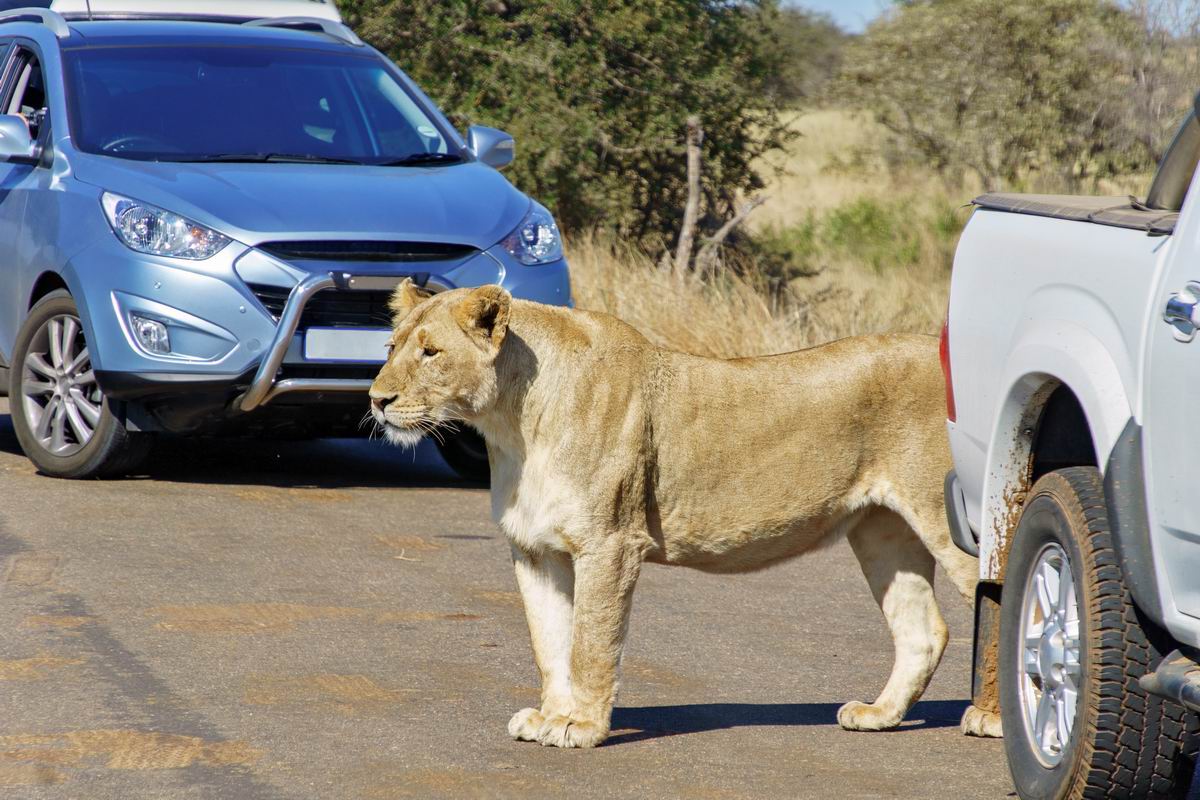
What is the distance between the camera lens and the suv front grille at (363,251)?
822 cm

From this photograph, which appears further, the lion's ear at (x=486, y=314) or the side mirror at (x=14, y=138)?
the side mirror at (x=14, y=138)

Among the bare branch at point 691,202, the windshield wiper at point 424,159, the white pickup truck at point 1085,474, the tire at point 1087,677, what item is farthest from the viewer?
the bare branch at point 691,202

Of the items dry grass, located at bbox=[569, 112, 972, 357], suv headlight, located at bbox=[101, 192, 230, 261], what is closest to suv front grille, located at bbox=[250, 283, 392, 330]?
suv headlight, located at bbox=[101, 192, 230, 261]

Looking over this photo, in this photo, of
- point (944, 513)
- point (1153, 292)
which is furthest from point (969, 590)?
point (1153, 292)

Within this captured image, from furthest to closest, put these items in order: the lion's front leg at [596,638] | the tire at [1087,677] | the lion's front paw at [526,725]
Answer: the lion's front paw at [526,725] < the lion's front leg at [596,638] < the tire at [1087,677]

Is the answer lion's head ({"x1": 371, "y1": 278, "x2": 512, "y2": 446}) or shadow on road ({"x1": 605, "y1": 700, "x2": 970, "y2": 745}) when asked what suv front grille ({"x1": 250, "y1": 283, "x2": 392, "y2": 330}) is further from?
shadow on road ({"x1": 605, "y1": 700, "x2": 970, "y2": 745})

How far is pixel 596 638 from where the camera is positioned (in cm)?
480

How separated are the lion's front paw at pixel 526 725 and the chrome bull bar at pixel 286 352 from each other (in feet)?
11.5

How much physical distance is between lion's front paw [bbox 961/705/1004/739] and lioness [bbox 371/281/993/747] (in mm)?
199

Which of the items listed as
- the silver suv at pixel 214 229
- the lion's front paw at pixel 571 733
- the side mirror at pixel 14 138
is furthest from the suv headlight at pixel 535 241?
A: the lion's front paw at pixel 571 733

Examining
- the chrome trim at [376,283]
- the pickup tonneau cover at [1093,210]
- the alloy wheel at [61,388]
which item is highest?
the pickup tonneau cover at [1093,210]

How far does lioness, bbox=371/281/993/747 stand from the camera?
488 cm

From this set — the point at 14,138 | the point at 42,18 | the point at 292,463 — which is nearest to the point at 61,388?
the point at 14,138

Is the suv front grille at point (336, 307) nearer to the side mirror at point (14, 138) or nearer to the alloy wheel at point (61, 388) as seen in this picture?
the alloy wheel at point (61, 388)
